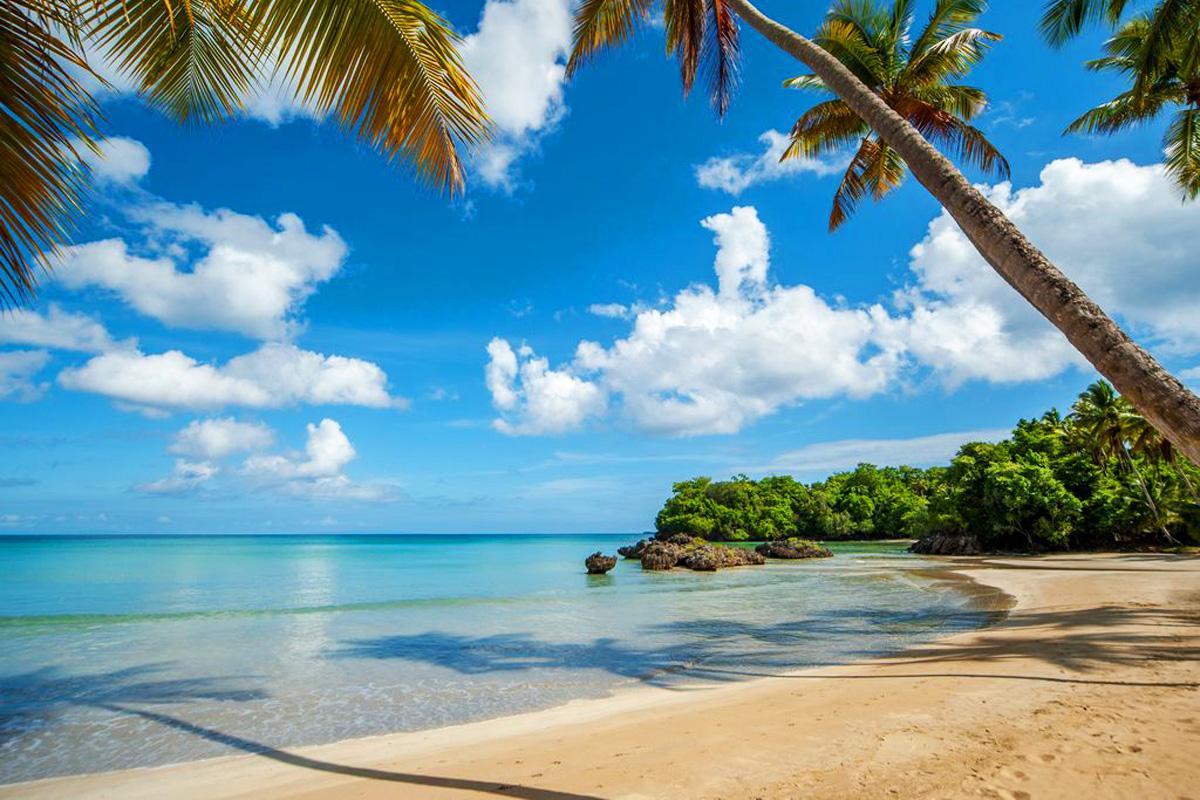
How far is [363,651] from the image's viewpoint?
1252cm

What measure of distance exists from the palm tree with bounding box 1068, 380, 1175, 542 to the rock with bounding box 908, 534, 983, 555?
9.27 metres

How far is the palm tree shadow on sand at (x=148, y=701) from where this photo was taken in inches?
211

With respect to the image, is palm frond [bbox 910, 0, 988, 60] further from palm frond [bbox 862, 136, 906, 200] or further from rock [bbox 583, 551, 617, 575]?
rock [bbox 583, 551, 617, 575]

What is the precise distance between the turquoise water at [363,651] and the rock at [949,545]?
2228 centimetres

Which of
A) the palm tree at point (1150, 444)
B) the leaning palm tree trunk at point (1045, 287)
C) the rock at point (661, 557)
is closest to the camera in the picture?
the leaning palm tree trunk at point (1045, 287)

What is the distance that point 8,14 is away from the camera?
8.38ft

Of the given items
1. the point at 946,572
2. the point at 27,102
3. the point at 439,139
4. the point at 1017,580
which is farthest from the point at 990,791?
the point at 946,572

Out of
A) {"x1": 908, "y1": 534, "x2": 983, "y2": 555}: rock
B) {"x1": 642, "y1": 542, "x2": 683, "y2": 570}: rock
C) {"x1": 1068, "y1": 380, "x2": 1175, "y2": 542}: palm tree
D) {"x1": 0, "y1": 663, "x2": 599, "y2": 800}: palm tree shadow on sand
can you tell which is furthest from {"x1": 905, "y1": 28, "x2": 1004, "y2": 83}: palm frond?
{"x1": 908, "y1": 534, "x2": 983, "y2": 555}: rock

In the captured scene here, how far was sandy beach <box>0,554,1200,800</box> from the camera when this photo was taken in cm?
448

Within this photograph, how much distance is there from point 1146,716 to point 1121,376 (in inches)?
187

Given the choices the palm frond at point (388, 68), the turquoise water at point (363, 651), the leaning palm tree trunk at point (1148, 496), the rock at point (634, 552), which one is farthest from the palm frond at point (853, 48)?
the rock at point (634, 552)

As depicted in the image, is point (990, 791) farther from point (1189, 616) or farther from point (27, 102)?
point (1189, 616)

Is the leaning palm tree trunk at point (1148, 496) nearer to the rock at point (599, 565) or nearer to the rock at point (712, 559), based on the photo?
the rock at point (712, 559)

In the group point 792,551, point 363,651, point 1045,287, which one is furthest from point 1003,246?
point 792,551
